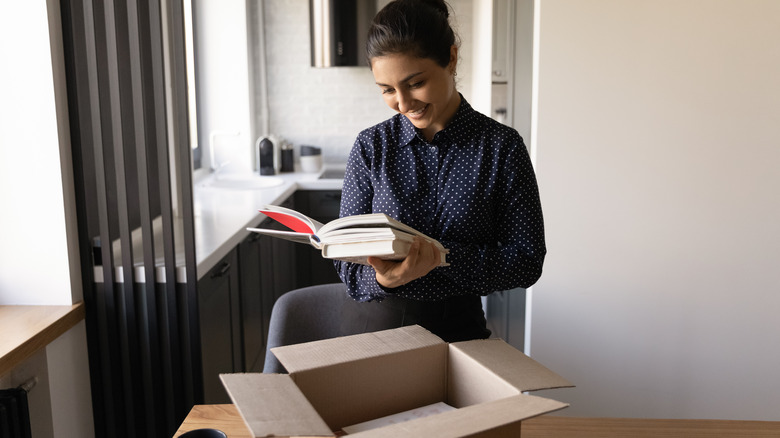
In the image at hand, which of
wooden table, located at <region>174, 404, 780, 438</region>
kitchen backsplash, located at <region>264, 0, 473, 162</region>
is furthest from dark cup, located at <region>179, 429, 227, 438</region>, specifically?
kitchen backsplash, located at <region>264, 0, 473, 162</region>

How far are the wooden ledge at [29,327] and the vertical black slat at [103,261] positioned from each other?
0.07m

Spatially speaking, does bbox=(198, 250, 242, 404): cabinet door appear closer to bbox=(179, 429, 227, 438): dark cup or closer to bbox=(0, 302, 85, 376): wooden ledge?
bbox=(0, 302, 85, 376): wooden ledge

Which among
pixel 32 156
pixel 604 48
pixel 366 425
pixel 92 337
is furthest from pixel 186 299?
pixel 604 48

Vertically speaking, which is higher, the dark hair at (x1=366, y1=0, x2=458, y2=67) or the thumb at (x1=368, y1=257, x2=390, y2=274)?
the dark hair at (x1=366, y1=0, x2=458, y2=67)

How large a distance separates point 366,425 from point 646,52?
1.60 m

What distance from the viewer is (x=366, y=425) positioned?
0.99 m

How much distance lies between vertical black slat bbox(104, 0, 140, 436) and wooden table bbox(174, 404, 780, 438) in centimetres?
90

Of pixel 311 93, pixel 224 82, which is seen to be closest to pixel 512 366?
pixel 224 82

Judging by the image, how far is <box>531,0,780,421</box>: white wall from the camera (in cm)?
211

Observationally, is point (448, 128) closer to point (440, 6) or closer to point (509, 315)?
point (440, 6)

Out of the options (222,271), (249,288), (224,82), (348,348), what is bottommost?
(249,288)

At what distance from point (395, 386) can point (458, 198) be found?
53 centimetres

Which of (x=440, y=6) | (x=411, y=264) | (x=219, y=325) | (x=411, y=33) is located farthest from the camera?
(x=219, y=325)

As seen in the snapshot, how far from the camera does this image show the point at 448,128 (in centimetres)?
149
